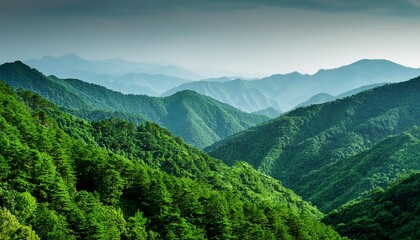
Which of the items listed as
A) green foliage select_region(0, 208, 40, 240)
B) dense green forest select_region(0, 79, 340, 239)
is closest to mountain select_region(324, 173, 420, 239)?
dense green forest select_region(0, 79, 340, 239)

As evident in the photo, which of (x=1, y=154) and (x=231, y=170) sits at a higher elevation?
(x=1, y=154)

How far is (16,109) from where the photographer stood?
97.8m

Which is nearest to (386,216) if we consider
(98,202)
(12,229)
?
(98,202)

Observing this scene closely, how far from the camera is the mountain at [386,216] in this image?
358 feet

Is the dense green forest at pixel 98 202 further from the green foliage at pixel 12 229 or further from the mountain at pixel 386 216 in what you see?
the mountain at pixel 386 216

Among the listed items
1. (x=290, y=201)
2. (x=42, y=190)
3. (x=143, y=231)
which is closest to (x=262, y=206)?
(x=143, y=231)

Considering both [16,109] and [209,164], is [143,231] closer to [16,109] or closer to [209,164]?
[16,109]

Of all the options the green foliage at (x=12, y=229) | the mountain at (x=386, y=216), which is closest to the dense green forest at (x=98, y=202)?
the green foliage at (x=12, y=229)

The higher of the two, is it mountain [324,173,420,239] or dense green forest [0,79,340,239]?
dense green forest [0,79,340,239]

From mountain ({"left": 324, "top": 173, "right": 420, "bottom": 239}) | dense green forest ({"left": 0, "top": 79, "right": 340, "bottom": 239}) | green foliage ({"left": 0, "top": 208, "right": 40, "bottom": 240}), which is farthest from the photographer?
mountain ({"left": 324, "top": 173, "right": 420, "bottom": 239})

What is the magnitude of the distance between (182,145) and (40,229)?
120 metres

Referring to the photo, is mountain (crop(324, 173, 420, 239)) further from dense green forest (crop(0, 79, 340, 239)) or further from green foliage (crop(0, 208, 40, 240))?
green foliage (crop(0, 208, 40, 240))

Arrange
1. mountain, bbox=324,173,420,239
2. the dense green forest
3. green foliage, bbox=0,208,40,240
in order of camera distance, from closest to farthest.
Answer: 1. green foliage, bbox=0,208,40,240
2. the dense green forest
3. mountain, bbox=324,173,420,239

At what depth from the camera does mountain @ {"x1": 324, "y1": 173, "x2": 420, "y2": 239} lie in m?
109
